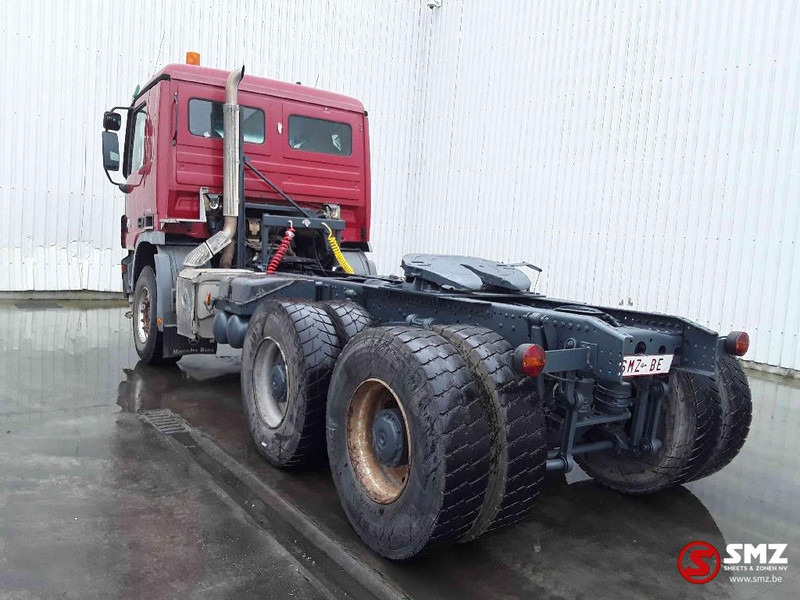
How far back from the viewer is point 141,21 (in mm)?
11578

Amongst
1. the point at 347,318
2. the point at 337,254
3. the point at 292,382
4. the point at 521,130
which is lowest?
the point at 292,382

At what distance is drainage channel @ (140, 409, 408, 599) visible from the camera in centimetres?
279

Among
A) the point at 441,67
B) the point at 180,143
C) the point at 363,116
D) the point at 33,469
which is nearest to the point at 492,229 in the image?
the point at 441,67

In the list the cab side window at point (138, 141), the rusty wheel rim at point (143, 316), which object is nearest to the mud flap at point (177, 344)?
the rusty wheel rim at point (143, 316)

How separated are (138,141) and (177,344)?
7.15ft

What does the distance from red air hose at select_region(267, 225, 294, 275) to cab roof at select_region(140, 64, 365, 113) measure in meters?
1.42

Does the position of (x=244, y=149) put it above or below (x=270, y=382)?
above

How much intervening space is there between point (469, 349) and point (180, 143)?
4.15 metres

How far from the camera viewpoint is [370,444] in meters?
3.31

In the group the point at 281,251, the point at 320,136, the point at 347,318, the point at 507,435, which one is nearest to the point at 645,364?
→ the point at 507,435

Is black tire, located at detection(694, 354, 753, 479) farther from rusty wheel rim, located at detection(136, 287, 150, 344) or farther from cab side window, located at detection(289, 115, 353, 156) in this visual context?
rusty wheel rim, located at detection(136, 287, 150, 344)

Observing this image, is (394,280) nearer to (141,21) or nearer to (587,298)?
(587,298)

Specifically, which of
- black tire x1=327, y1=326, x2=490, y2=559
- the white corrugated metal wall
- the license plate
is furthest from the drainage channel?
the white corrugated metal wall

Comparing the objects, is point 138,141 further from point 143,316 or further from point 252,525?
point 252,525
